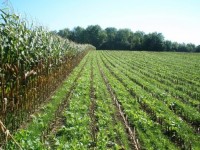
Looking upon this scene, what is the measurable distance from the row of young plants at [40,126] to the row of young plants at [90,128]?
42 cm

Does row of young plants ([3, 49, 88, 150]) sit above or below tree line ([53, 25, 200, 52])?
below

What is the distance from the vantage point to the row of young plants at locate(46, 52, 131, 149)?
814 centimetres

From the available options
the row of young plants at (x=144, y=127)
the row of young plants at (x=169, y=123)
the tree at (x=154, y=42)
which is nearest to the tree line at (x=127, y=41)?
the tree at (x=154, y=42)

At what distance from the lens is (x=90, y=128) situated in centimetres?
968

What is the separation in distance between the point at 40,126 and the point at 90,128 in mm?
1694

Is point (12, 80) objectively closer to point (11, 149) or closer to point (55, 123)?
point (55, 123)

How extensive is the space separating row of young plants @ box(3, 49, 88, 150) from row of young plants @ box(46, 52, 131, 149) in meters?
0.42

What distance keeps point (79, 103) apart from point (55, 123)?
3206 millimetres

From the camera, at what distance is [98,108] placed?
12398mm

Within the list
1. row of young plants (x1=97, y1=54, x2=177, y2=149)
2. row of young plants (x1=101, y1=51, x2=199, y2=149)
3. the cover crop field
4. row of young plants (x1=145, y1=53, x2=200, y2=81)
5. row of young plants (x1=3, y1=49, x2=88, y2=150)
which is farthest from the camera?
row of young plants (x1=145, y1=53, x2=200, y2=81)

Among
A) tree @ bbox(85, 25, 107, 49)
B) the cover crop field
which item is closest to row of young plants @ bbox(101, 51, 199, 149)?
the cover crop field

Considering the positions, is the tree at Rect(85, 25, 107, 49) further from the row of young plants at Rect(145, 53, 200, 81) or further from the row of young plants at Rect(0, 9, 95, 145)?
the row of young plants at Rect(0, 9, 95, 145)

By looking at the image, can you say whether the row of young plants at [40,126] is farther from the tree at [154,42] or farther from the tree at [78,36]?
the tree at [78,36]

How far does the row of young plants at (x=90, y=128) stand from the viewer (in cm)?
814
